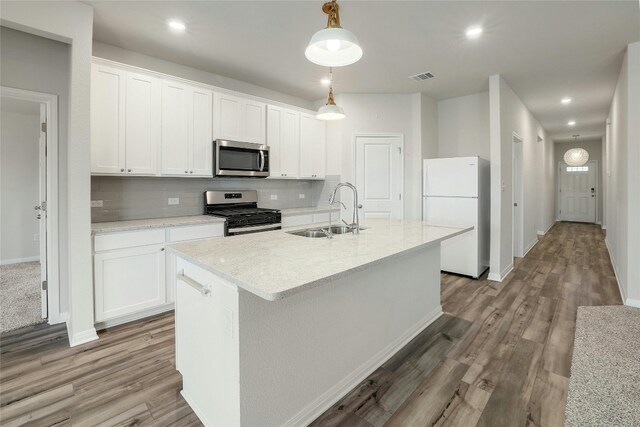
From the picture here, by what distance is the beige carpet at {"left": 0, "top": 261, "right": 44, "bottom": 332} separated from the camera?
297 centimetres

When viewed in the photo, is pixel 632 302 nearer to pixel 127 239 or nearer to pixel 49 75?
pixel 127 239

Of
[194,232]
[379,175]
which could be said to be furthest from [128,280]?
[379,175]

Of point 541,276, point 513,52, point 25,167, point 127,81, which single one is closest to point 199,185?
point 127,81

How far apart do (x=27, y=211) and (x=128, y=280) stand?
396 cm

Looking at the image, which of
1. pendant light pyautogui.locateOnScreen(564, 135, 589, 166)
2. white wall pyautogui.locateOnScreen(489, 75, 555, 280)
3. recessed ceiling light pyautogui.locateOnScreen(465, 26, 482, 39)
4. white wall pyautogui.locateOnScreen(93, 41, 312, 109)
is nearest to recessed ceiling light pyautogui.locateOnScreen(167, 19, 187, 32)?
white wall pyautogui.locateOnScreen(93, 41, 312, 109)

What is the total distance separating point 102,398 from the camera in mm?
1921

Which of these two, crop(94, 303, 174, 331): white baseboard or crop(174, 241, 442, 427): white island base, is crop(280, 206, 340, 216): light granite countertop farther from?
crop(174, 241, 442, 427): white island base

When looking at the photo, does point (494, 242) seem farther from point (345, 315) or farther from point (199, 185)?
point (199, 185)

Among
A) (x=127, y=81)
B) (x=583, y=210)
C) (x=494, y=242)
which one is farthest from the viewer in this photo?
(x=583, y=210)

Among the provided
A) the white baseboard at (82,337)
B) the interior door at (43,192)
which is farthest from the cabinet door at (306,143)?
the white baseboard at (82,337)

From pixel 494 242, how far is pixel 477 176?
922 mm

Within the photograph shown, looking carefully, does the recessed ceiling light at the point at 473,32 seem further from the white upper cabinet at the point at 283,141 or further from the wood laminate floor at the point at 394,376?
the wood laminate floor at the point at 394,376

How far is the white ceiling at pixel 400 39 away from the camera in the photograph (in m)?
2.64

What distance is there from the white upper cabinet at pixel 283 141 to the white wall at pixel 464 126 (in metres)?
2.51
